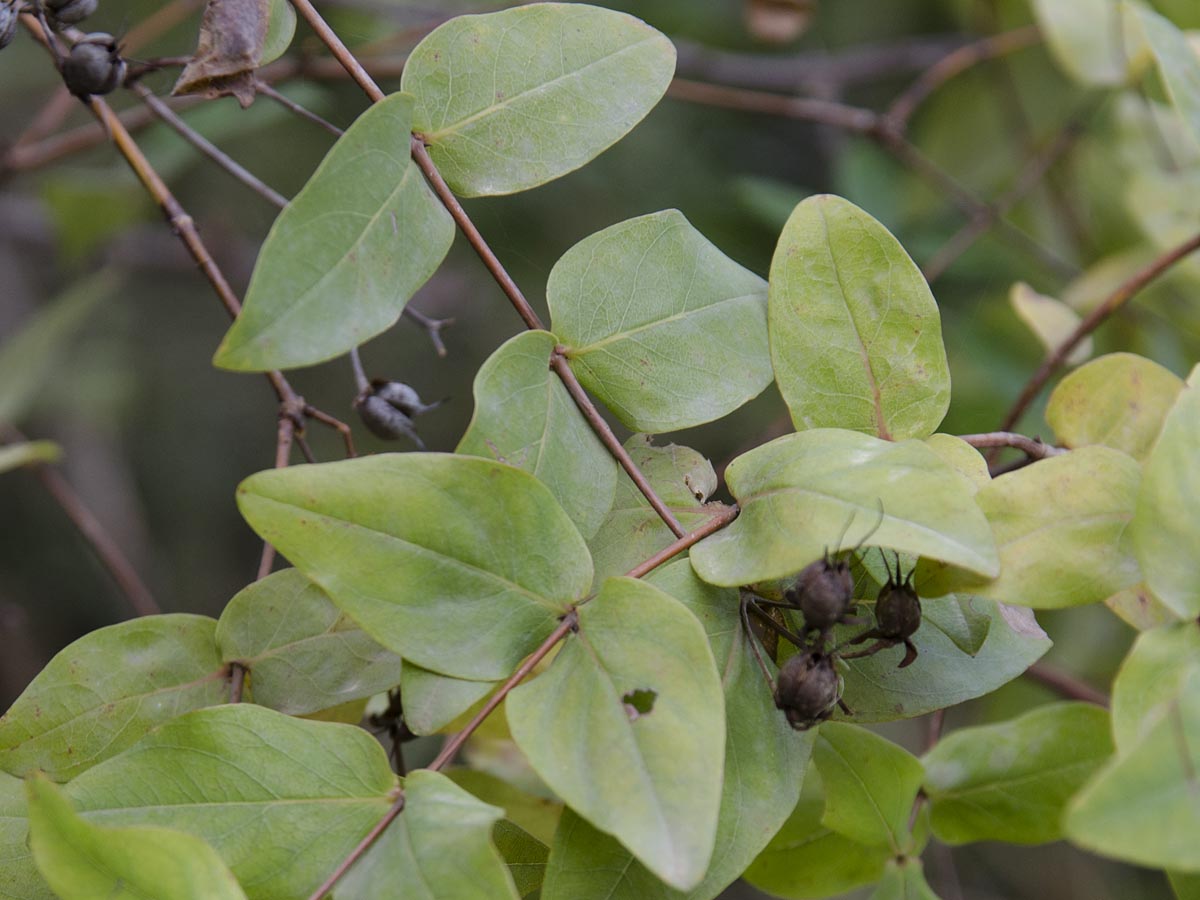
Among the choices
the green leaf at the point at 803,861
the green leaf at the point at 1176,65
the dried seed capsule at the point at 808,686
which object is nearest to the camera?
the dried seed capsule at the point at 808,686

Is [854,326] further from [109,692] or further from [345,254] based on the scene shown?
[109,692]

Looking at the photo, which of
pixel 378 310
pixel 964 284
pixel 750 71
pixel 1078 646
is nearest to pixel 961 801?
pixel 378 310

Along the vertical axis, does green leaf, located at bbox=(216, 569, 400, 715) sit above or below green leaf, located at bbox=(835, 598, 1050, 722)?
above

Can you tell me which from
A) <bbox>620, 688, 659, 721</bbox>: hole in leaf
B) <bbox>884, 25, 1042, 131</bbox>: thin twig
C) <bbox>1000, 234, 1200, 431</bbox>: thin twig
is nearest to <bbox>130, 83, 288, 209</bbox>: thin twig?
<bbox>620, 688, 659, 721</bbox>: hole in leaf

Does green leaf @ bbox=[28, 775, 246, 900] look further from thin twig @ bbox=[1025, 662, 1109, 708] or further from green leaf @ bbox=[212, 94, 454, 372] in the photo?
thin twig @ bbox=[1025, 662, 1109, 708]

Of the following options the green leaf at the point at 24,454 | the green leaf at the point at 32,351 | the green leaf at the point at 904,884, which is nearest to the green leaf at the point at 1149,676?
the green leaf at the point at 904,884

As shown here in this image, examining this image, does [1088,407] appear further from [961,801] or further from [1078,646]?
[1078,646]

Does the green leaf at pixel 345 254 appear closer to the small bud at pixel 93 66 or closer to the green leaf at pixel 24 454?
the small bud at pixel 93 66
